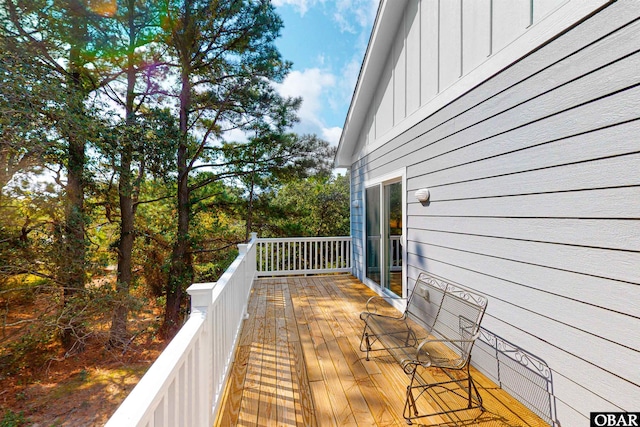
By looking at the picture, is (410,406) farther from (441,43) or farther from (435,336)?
(441,43)

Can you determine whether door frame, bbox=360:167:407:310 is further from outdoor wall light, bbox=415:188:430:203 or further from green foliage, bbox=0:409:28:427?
green foliage, bbox=0:409:28:427

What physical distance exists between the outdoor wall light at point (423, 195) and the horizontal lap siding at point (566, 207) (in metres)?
0.62

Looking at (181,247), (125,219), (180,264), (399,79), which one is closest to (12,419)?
(180,264)

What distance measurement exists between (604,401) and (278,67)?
29.4ft

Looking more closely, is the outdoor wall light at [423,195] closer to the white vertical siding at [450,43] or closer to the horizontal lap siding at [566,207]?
the horizontal lap siding at [566,207]

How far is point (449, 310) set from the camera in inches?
106

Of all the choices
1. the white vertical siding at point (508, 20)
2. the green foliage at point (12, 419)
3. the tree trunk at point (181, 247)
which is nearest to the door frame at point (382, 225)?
the white vertical siding at point (508, 20)

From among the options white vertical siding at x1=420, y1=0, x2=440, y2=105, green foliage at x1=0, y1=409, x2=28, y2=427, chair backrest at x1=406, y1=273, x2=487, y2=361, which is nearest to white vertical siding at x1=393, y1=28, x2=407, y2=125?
white vertical siding at x1=420, y1=0, x2=440, y2=105

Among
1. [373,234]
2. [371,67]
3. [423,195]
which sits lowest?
[373,234]

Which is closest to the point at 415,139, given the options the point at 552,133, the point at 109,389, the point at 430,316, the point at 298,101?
the point at 552,133

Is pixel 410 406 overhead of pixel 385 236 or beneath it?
beneath

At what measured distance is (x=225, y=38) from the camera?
7648 mm

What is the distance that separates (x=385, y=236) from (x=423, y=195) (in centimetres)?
144

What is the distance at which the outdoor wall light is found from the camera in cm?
346
